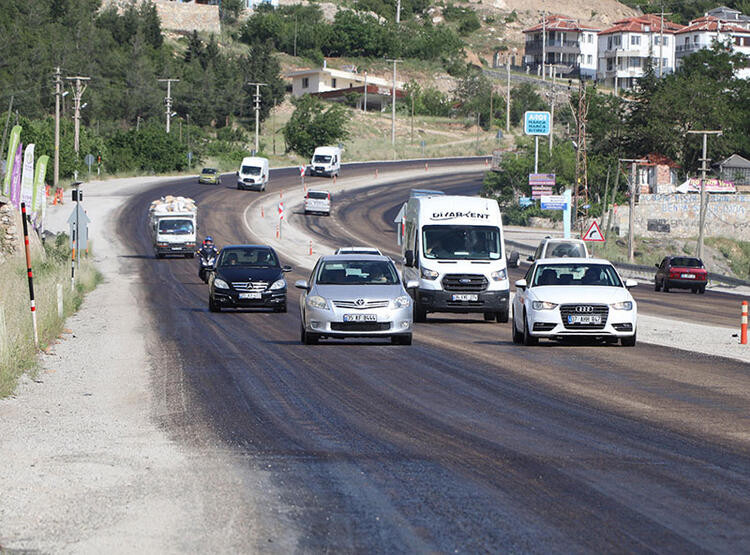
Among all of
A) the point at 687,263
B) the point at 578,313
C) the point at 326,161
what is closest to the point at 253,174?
the point at 326,161

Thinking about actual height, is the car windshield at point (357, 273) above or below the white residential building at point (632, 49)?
below

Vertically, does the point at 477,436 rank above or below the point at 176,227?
below

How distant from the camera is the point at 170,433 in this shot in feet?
40.2

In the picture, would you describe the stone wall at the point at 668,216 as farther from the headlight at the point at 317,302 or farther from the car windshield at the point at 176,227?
the headlight at the point at 317,302

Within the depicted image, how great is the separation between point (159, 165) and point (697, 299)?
74365 millimetres

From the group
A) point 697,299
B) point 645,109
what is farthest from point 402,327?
point 645,109

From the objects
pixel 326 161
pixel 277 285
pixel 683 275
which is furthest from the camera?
pixel 326 161

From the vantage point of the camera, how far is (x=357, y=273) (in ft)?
76.7

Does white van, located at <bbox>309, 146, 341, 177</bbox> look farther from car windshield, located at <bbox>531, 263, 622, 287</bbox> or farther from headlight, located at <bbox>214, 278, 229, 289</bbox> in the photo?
car windshield, located at <bbox>531, 263, 622, 287</bbox>

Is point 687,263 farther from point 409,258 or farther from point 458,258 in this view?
point 409,258

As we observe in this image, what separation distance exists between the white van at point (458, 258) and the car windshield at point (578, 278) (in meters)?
4.72

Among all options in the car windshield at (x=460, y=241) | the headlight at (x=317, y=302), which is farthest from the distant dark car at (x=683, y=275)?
the headlight at (x=317, y=302)

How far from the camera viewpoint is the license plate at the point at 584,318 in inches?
848

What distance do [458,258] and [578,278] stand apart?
5.35 meters
